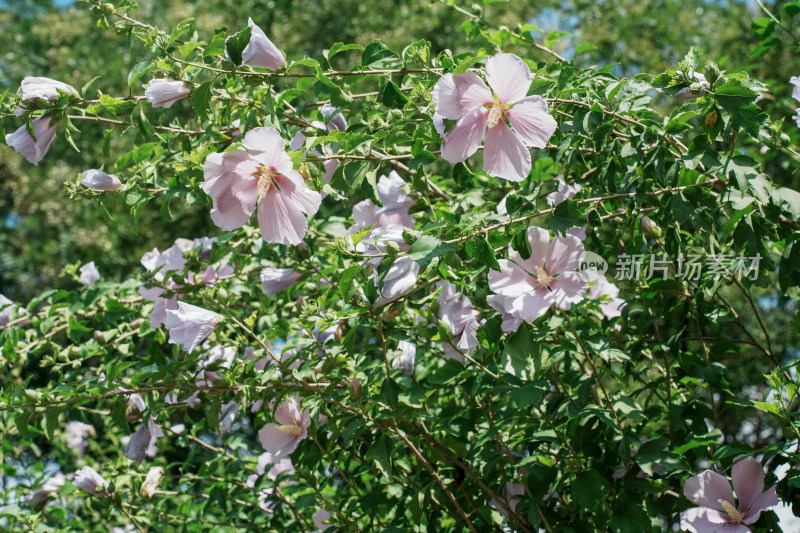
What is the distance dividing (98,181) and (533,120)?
2.76ft

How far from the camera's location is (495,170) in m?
1.18

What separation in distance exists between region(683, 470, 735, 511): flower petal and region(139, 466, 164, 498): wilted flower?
1.16 meters

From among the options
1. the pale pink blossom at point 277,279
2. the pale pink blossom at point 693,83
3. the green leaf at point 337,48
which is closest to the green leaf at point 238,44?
the green leaf at point 337,48

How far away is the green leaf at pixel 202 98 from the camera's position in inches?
47.7

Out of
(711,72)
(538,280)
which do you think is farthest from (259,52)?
(711,72)

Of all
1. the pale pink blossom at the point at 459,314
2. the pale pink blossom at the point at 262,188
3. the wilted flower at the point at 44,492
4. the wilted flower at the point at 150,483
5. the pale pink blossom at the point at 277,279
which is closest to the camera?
the pale pink blossom at the point at 262,188

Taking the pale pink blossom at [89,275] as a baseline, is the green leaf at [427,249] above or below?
above

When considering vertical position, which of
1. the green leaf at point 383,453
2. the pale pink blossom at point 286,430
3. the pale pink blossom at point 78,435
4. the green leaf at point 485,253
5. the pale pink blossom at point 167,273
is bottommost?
the pale pink blossom at point 78,435

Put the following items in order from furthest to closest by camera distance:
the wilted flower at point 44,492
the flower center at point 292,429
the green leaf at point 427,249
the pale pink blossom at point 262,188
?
1. the wilted flower at point 44,492
2. the flower center at point 292,429
3. the pale pink blossom at point 262,188
4. the green leaf at point 427,249

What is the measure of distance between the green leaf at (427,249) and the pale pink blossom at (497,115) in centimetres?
18

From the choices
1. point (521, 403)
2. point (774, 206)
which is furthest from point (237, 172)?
point (774, 206)

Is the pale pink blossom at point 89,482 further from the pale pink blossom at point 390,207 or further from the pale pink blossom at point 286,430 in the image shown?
the pale pink blossom at point 390,207

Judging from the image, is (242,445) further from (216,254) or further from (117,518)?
(117,518)

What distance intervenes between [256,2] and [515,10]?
7.09 feet
